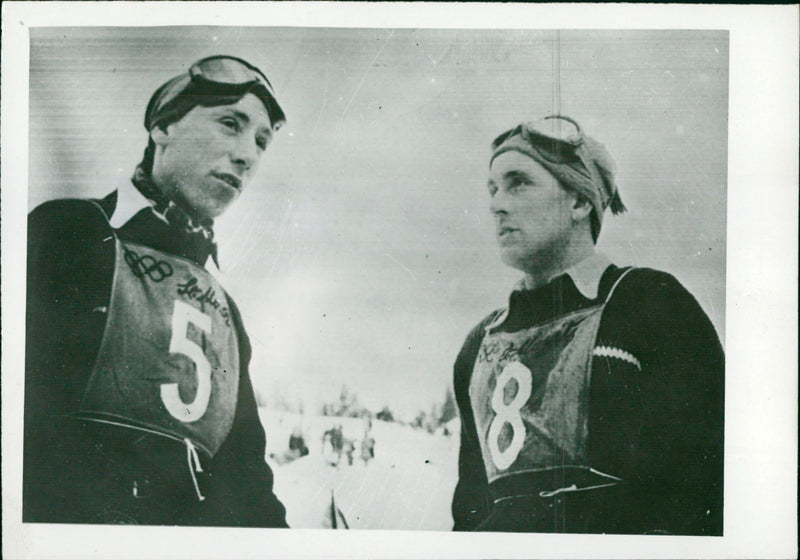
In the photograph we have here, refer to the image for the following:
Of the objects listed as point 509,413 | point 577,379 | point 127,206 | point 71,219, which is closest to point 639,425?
point 577,379

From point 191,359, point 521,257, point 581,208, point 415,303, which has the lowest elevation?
point 191,359

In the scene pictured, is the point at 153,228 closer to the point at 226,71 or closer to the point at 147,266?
the point at 147,266

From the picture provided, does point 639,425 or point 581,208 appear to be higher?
point 581,208

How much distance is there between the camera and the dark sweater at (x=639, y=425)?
1576mm

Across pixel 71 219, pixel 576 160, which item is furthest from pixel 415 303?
pixel 71 219

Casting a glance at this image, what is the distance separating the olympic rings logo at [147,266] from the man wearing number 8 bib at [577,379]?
2.27 feet

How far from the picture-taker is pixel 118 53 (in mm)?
1621

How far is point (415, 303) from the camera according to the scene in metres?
1.60

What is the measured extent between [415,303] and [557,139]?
1.59 ft

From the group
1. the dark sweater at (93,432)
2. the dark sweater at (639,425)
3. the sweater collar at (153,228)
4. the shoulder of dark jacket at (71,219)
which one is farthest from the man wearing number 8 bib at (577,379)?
the shoulder of dark jacket at (71,219)

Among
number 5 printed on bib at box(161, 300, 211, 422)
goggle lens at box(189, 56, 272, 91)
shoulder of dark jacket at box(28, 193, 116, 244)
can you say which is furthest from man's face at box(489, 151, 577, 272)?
shoulder of dark jacket at box(28, 193, 116, 244)

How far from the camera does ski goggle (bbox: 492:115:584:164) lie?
1.60 m

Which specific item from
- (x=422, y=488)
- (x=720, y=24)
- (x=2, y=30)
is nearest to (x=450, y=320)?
(x=422, y=488)

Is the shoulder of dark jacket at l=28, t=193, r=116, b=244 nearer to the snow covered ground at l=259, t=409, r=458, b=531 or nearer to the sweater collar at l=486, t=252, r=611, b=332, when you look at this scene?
the snow covered ground at l=259, t=409, r=458, b=531
